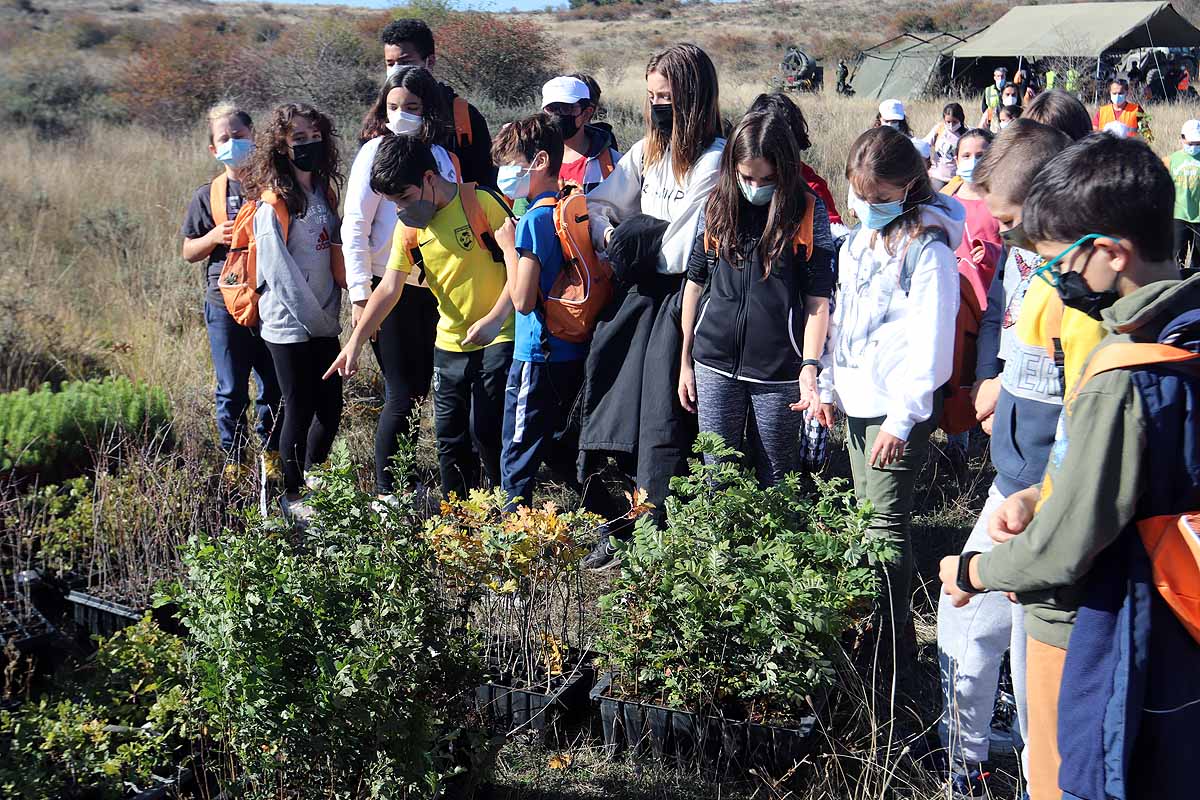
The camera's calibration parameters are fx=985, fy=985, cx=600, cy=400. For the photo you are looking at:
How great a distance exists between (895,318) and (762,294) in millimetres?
601

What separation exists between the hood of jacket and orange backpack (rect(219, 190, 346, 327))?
3.56m

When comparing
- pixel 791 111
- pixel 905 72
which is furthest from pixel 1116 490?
pixel 905 72

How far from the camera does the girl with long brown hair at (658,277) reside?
3.82 meters

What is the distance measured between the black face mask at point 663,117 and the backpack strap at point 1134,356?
8.07 feet

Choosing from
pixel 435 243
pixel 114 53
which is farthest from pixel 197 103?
pixel 435 243

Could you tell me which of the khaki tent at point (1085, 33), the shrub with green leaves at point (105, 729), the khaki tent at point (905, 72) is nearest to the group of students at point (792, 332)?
the shrub with green leaves at point (105, 729)

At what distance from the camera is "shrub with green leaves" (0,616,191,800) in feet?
7.27

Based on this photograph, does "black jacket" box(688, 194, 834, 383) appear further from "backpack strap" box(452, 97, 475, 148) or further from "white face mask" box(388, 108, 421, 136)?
"backpack strap" box(452, 97, 475, 148)

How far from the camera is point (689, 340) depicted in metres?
3.73

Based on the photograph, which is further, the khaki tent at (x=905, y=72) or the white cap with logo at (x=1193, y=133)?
the khaki tent at (x=905, y=72)

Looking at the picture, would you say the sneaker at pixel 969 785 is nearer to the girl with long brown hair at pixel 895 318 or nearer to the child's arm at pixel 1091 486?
the girl with long brown hair at pixel 895 318

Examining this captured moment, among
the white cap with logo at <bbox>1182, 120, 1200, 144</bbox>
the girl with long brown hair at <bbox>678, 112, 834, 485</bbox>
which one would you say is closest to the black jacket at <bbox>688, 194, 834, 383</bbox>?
the girl with long brown hair at <bbox>678, 112, 834, 485</bbox>

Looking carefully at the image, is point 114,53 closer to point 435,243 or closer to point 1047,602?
point 435,243

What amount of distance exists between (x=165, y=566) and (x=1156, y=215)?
11.8 ft
